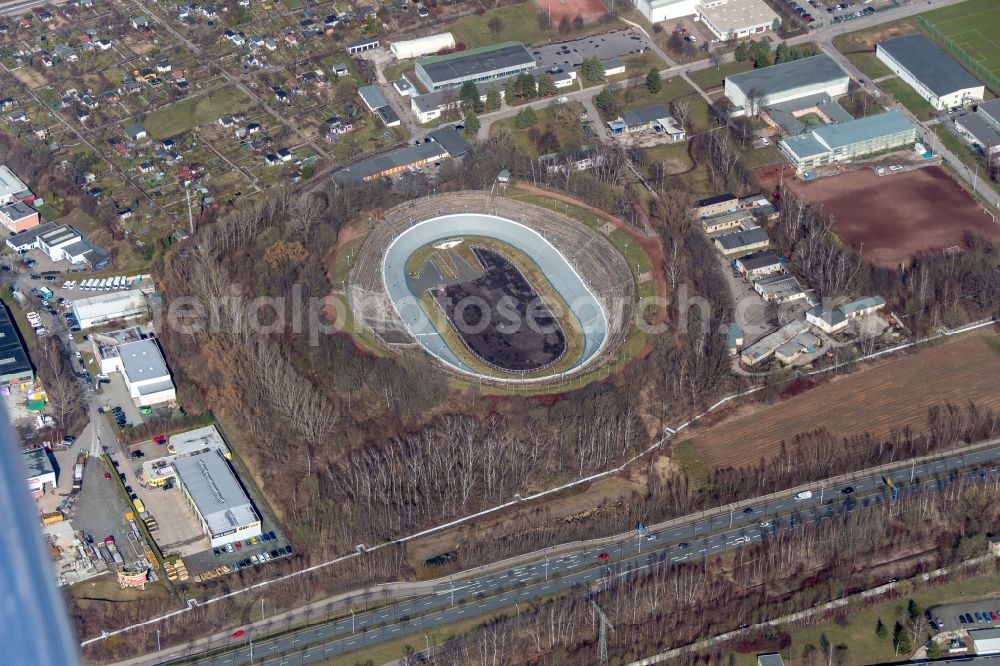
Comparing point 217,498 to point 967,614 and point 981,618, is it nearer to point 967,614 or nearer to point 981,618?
point 967,614

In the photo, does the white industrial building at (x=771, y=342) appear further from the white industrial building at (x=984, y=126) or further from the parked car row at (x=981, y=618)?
the white industrial building at (x=984, y=126)

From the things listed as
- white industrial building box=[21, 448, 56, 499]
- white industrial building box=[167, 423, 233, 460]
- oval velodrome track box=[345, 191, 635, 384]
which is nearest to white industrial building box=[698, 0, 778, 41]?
oval velodrome track box=[345, 191, 635, 384]

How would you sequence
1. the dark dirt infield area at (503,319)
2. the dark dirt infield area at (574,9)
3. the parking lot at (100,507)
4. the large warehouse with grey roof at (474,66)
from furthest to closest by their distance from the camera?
1. the dark dirt infield area at (574,9)
2. the large warehouse with grey roof at (474,66)
3. the dark dirt infield area at (503,319)
4. the parking lot at (100,507)

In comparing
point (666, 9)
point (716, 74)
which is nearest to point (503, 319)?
point (716, 74)

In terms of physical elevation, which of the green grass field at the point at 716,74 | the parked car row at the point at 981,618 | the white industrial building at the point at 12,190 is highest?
the white industrial building at the point at 12,190

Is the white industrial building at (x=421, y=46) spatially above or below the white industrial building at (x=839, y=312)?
above

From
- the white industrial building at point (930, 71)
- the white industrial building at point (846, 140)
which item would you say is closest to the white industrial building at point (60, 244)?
the white industrial building at point (846, 140)
